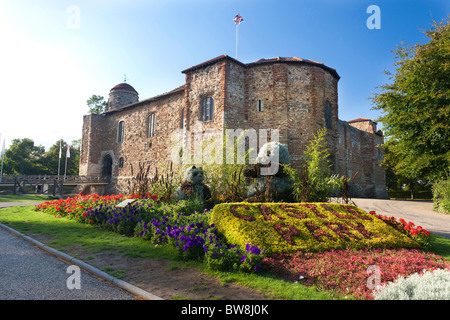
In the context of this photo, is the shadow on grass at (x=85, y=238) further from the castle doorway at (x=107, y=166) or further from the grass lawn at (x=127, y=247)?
the castle doorway at (x=107, y=166)

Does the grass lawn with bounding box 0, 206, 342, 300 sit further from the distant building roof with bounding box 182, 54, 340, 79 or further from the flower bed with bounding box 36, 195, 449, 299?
the distant building roof with bounding box 182, 54, 340, 79

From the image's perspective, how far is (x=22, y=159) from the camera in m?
38.1

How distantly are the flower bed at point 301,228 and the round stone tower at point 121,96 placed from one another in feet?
106

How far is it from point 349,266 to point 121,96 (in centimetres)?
3545

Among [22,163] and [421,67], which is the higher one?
[421,67]

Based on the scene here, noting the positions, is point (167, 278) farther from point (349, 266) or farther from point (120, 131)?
point (120, 131)

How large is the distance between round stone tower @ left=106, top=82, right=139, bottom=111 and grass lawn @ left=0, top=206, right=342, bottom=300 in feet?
88.0

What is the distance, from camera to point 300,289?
3.48m

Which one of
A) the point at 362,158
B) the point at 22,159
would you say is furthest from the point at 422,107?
the point at 22,159

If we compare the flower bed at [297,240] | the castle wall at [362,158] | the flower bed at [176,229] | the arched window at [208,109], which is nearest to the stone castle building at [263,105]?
the arched window at [208,109]

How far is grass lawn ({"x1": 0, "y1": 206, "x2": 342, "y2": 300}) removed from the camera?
11.3ft

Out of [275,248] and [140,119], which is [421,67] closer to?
[275,248]
